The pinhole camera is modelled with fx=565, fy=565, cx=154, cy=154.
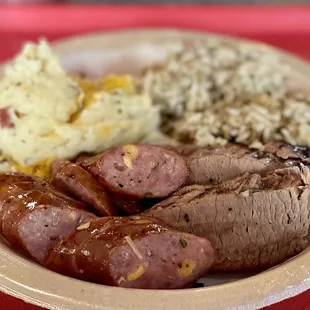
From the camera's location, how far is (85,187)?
1575 mm

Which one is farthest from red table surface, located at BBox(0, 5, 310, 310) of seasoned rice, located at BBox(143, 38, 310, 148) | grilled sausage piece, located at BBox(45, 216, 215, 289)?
grilled sausage piece, located at BBox(45, 216, 215, 289)

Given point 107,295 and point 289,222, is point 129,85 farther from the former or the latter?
point 107,295

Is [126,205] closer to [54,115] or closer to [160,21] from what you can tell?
[54,115]

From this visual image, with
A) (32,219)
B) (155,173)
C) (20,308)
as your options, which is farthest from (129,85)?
(20,308)

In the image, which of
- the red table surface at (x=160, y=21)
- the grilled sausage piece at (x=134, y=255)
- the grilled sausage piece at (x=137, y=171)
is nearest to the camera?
the grilled sausage piece at (x=134, y=255)

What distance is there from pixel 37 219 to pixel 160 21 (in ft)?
5.42

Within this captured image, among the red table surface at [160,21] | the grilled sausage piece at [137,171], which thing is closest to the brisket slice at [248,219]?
the grilled sausage piece at [137,171]

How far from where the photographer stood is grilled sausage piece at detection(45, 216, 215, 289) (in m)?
1.37

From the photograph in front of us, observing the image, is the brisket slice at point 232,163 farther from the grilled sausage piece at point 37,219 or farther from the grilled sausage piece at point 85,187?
the grilled sausage piece at point 37,219

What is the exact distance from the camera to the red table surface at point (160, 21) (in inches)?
108

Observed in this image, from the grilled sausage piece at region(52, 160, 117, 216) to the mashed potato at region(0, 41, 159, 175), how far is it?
0.20m

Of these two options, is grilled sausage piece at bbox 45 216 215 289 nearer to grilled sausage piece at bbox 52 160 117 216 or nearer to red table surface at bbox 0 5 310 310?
grilled sausage piece at bbox 52 160 117 216

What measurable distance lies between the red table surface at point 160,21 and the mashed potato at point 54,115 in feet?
2.60

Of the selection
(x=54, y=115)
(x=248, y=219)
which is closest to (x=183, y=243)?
(x=248, y=219)
